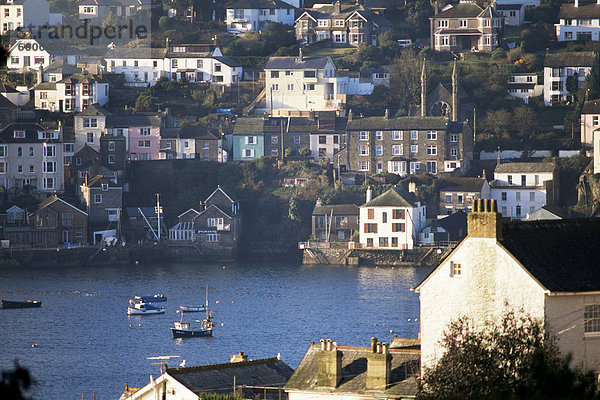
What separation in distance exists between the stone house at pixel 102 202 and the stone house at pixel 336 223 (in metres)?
12.5

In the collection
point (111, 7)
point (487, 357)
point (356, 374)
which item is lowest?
point (356, 374)

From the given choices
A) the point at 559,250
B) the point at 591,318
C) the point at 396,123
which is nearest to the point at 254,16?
the point at 396,123

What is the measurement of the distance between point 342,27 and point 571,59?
20764 millimetres

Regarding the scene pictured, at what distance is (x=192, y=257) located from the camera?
313ft

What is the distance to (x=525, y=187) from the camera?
A: 94.5 m

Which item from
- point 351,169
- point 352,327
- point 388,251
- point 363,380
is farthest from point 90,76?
point 363,380

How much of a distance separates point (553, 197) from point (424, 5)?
35.4 m

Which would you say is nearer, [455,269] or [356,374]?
[455,269]

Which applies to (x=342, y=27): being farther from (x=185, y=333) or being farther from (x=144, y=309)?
(x=185, y=333)

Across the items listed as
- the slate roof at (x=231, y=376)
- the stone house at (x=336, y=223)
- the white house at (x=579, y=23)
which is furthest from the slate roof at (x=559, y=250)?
the white house at (x=579, y=23)

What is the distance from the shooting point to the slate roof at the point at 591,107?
9936 centimetres

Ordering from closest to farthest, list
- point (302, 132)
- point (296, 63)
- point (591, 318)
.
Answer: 1. point (591, 318)
2. point (302, 132)
3. point (296, 63)

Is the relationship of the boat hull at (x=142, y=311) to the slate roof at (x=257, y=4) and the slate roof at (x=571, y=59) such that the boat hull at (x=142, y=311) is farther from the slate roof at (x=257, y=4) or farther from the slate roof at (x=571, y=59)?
the slate roof at (x=257, y=4)

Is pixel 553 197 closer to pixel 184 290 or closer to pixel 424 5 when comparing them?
pixel 184 290
